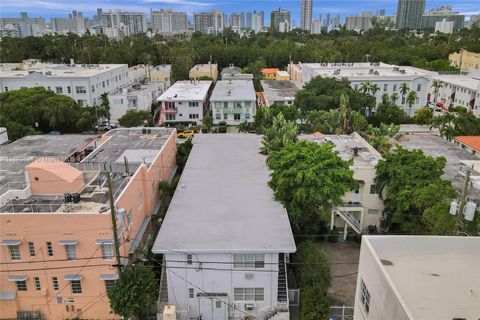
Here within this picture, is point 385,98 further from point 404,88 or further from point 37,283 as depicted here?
point 37,283

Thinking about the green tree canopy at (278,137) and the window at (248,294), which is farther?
the green tree canopy at (278,137)

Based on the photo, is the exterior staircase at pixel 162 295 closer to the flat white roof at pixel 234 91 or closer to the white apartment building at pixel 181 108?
the flat white roof at pixel 234 91

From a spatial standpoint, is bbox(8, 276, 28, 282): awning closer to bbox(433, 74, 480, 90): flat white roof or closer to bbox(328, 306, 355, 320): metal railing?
bbox(328, 306, 355, 320): metal railing

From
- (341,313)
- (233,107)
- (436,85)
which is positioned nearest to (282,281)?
(341,313)

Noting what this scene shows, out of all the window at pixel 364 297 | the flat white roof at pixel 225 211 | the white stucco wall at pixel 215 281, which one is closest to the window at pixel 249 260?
the white stucco wall at pixel 215 281

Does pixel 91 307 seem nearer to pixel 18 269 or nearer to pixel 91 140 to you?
pixel 18 269

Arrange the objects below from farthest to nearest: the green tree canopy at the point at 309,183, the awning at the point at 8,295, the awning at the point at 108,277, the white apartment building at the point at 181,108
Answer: the white apartment building at the point at 181,108
the green tree canopy at the point at 309,183
the awning at the point at 8,295
the awning at the point at 108,277
